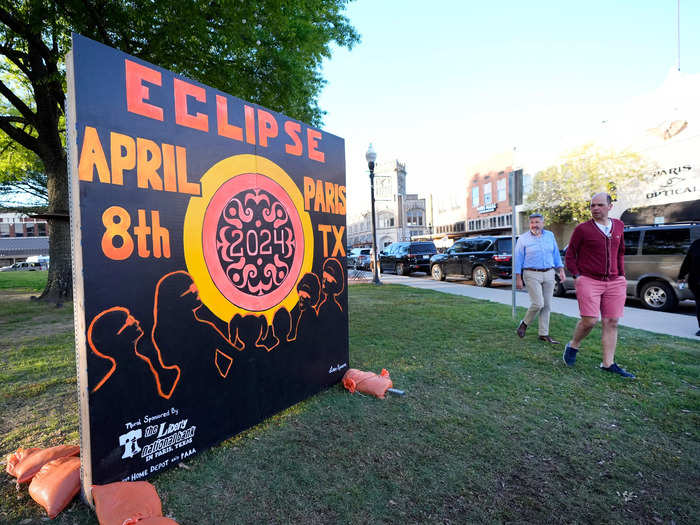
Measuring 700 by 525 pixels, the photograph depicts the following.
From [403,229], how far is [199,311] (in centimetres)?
7481

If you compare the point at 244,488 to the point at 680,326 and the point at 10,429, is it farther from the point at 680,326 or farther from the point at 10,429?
the point at 680,326

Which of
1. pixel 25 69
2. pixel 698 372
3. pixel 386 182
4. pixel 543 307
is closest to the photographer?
pixel 698 372

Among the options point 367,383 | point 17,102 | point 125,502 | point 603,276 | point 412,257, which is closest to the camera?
point 125,502

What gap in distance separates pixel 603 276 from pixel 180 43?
8.61 meters

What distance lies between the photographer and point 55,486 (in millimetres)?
2158

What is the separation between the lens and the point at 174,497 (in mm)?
2223

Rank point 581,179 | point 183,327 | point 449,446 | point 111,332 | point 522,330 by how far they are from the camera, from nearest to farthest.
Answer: point 111,332
point 183,327
point 449,446
point 522,330
point 581,179

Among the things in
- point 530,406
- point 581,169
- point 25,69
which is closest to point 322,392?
point 530,406

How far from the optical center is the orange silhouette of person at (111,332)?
2.06 meters

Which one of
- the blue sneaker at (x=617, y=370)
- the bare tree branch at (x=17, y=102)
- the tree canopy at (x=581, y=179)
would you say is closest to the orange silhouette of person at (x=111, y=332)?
the blue sneaker at (x=617, y=370)

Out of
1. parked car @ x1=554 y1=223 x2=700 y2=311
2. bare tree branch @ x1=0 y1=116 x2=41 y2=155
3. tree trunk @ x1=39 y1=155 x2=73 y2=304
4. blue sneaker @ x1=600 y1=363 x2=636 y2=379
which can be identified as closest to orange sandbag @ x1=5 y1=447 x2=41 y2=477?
blue sneaker @ x1=600 y1=363 x2=636 y2=379

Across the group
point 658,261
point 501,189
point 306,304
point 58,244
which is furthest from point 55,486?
point 501,189
